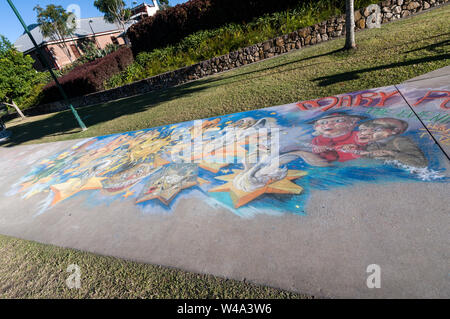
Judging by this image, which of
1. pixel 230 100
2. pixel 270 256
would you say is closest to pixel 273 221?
pixel 270 256

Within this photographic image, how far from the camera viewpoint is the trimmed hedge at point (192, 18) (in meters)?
12.4

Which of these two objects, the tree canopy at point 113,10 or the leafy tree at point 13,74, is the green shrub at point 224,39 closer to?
the leafy tree at point 13,74

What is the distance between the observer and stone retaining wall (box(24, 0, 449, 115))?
910cm

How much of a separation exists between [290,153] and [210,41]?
11544 millimetres

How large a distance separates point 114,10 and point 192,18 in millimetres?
38491

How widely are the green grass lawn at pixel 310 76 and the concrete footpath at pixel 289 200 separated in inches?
30.2

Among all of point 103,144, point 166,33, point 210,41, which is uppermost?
point 166,33

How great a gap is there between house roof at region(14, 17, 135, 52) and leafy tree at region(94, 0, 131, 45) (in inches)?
54.6

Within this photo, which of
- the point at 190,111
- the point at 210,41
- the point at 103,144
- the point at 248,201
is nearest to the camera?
the point at 248,201

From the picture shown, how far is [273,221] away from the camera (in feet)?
8.62

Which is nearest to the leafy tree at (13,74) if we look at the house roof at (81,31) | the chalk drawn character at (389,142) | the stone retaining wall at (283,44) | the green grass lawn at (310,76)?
the stone retaining wall at (283,44)

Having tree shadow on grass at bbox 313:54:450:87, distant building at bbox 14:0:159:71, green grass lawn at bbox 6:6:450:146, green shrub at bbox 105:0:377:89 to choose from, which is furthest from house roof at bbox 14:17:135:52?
tree shadow on grass at bbox 313:54:450:87

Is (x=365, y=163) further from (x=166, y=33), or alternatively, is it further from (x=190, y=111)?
(x=166, y=33)
